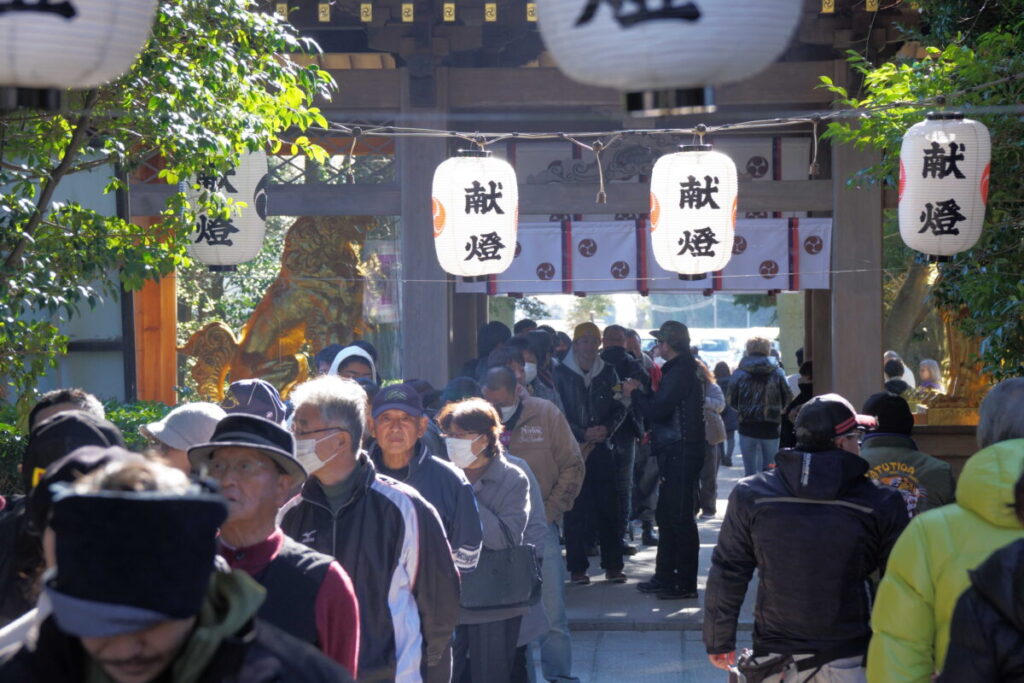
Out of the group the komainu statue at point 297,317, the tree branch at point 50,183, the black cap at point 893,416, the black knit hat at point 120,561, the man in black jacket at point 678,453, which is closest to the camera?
the black knit hat at point 120,561

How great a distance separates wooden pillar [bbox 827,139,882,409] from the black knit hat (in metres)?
10.1

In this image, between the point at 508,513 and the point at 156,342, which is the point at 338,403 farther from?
the point at 156,342

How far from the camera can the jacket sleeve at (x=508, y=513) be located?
19.4 ft

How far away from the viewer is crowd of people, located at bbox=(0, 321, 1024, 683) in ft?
7.27

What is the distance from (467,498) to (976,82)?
16.7 ft

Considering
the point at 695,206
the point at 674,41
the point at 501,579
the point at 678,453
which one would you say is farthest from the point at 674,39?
the point at 695,206

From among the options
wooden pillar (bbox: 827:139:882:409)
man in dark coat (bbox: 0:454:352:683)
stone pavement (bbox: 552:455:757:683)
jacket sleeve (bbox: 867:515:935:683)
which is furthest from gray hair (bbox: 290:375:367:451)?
wooden pillar (bbox: 827:139:882:409)

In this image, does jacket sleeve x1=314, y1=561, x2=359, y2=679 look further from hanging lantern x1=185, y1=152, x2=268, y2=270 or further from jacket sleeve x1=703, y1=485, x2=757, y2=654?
hanging lantern x1=185, y1=152, x2=268, y2=270

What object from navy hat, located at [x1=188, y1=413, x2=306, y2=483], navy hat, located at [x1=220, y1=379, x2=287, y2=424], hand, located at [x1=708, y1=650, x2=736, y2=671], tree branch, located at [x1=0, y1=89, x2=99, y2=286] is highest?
tree branch, located at [x1=0, y1=89, x2=99, y2=286]

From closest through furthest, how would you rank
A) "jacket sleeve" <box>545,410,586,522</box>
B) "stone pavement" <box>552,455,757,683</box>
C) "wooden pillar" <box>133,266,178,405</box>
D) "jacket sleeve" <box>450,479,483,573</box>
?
"jacket sleeve" <box>450,479,483,573</box>, "jacket sleeve" <box>545,410,586,522</box>, "stone pavement" <box>552,455,757,683</box>, "wooden pillar" <box>133,266,178,405</box>

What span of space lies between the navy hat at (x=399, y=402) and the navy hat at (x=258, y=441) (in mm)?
1859

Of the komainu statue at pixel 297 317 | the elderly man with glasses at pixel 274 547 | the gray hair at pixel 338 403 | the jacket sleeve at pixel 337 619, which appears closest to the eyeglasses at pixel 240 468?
the elderly man with glasses at pixel 274 547

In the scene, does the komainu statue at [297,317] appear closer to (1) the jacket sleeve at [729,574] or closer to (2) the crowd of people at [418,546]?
(2) the crowd of people at [418,546]

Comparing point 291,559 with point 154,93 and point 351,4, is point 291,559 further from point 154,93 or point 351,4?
point 351,4
